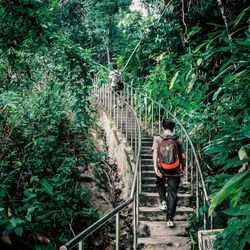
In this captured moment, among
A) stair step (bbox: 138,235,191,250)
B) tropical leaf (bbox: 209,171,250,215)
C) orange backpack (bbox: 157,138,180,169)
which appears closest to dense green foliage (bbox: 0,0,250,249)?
tropical leaf (bbox: 209,171,250,215)

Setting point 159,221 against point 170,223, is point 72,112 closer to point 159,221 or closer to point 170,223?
point 159,221

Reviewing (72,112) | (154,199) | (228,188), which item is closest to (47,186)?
(72,112)

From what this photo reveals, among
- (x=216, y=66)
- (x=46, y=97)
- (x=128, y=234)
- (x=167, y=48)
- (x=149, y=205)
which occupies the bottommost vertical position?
(x=128, y=234)

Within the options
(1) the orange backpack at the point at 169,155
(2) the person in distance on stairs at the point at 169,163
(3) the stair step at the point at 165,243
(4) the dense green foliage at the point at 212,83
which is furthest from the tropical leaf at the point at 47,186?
(4) the dense green foliage at the point at 212,83

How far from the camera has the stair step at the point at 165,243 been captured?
13.3 feet

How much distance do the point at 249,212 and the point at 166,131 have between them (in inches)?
97.5

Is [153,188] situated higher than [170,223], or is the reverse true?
[153,188]

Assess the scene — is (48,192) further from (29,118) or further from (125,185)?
(125,185)

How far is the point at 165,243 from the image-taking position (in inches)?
160

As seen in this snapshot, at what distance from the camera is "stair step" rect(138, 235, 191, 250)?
406 cm

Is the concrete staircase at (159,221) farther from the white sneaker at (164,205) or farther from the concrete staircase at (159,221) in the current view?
the white sneaker at (164,205)

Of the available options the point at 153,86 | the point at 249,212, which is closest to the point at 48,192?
the point at 249,212

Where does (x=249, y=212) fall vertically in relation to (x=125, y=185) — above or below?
above

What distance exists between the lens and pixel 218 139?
297 cm
